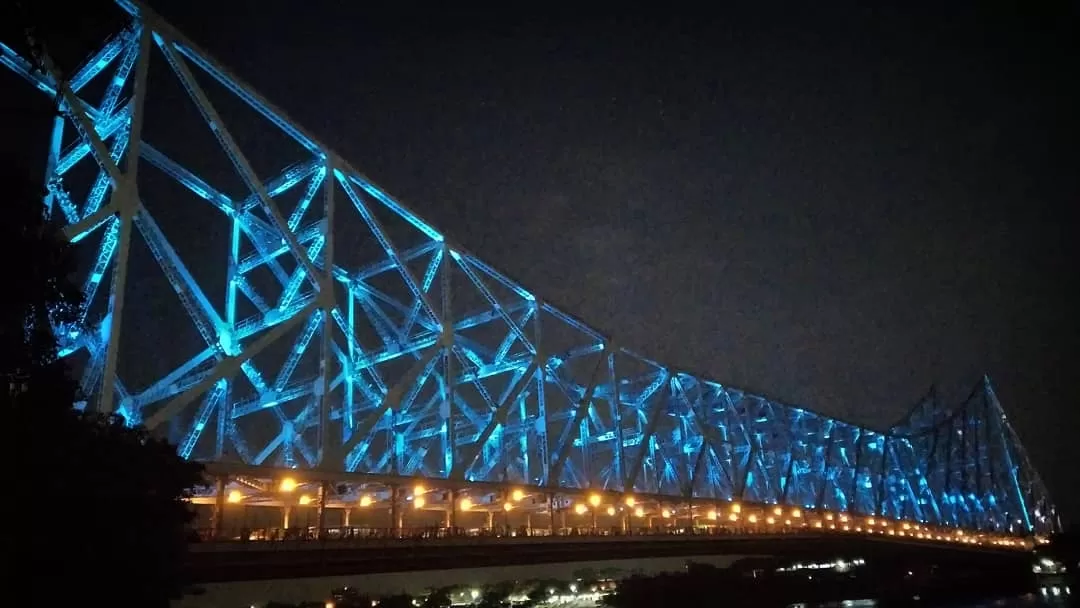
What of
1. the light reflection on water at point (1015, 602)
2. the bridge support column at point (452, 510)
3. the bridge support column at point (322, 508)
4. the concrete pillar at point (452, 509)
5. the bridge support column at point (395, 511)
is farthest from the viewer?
the light reflection on water at point (1015, 602)

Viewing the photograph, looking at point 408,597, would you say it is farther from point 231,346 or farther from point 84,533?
point 84,533

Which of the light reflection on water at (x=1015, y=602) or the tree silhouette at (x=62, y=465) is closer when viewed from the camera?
the tree silhouette at (x=62, y=465)

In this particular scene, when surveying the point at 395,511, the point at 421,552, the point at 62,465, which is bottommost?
the point at 421,552

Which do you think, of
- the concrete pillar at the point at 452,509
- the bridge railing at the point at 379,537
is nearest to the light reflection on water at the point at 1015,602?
the bridge railing at the point at 379,537

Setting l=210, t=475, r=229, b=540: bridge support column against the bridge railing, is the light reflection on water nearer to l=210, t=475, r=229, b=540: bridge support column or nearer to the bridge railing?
the bridge railing

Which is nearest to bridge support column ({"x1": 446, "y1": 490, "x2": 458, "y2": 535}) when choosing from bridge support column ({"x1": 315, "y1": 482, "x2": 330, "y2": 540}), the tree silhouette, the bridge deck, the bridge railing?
the bridge railing

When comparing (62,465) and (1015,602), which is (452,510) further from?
(1015,602)

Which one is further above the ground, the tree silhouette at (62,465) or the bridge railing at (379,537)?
the tree silhouette at (62,465)

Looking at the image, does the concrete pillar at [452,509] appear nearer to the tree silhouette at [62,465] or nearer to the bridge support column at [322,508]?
the bridge support column at [322,508]

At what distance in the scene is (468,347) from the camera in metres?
49.2

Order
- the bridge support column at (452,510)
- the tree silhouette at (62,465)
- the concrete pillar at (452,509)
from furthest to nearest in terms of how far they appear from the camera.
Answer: the concrete pillar at (452,509)
the bridge support column at (452,510)
the tree silhouette at (62,465)

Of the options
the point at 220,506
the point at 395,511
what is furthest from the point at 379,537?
the point at 220,506

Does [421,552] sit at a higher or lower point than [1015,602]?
higher

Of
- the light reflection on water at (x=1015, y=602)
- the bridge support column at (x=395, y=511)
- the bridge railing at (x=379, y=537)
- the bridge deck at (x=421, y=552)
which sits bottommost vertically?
the light reflection on water at (x=1015, y=602)
